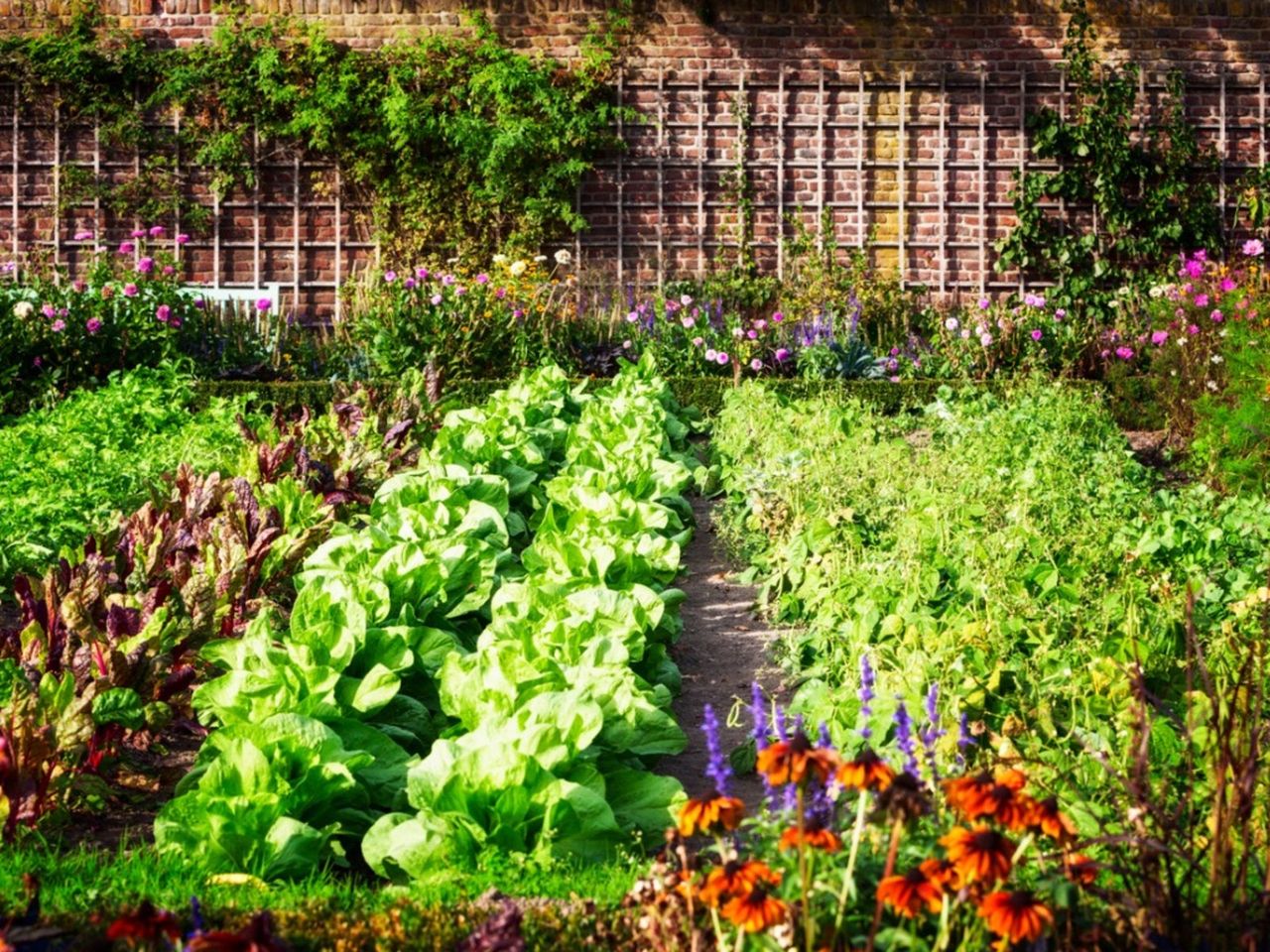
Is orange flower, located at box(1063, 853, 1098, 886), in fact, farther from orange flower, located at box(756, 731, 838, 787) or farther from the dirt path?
the dirt path

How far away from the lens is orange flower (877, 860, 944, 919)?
70.4 inches

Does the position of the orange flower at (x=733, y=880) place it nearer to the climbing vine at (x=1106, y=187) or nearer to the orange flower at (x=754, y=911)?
the orange flower at (x=754, y=911)

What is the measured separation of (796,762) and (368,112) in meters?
11.6

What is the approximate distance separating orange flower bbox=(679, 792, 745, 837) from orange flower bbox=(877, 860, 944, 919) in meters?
0.19

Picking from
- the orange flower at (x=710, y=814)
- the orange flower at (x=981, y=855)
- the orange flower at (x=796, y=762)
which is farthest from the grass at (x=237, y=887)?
the orange flower at (x=981, y=855)

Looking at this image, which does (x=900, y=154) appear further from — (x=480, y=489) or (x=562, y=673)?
(x=562, y=673)

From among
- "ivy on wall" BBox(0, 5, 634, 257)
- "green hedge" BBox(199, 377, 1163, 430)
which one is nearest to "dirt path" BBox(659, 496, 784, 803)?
"green hedge" BBox(199, 377, 1163, 430)

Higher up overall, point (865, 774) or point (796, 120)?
point (796, 120)

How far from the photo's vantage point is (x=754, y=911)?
1.78 metres

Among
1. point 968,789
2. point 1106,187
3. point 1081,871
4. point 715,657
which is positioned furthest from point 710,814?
point 1106,187

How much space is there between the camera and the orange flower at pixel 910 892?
1788mm

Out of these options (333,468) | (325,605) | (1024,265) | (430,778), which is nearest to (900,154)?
(1024,265)

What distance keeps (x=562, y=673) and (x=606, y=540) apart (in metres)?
1.33

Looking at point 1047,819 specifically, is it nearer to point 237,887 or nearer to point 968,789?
point 968,789
